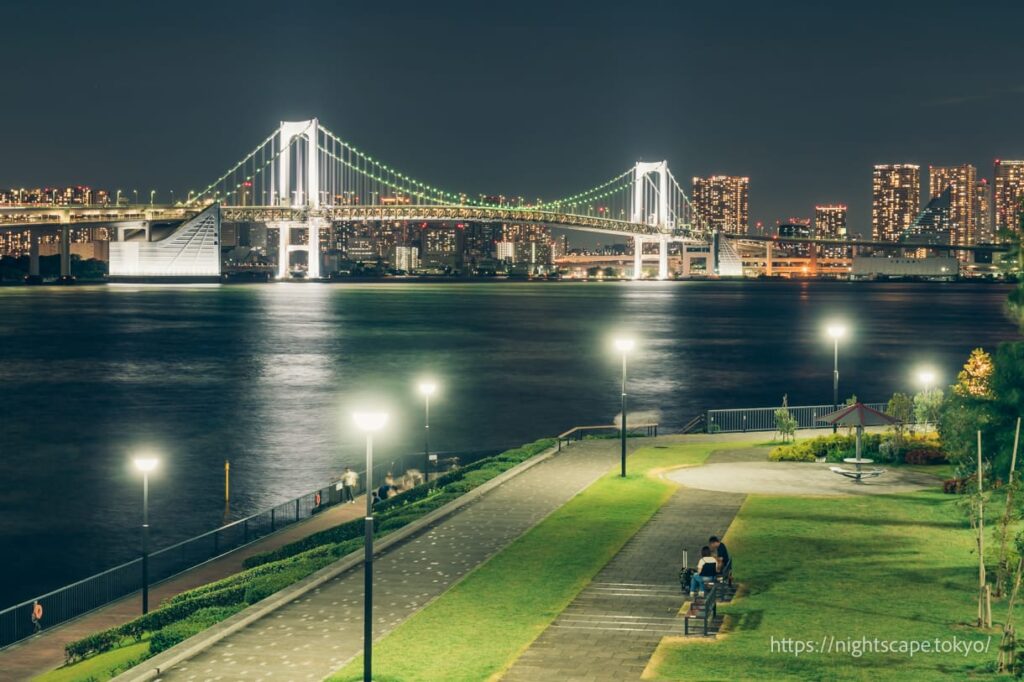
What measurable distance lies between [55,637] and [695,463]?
1639 centimetres

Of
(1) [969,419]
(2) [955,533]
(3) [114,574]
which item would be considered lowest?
(3) [114,574]

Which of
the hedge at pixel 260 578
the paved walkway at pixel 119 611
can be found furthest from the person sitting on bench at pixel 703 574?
the paved walkway at pixel 119 611

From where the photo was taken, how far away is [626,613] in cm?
1719

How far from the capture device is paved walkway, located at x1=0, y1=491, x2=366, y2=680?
19391mm

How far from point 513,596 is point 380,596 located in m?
2.02

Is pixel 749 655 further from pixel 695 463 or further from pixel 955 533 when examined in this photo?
pixel 695 463

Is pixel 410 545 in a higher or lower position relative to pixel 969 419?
lower

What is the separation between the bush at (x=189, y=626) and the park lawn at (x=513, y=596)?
276cm

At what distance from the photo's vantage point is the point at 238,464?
4334 cm

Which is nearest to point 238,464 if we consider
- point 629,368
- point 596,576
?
Answer: point 596,576

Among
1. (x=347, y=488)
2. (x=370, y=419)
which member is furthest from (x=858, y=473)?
(x=370, y=419)

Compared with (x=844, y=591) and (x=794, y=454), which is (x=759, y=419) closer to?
(x=794, y=454)

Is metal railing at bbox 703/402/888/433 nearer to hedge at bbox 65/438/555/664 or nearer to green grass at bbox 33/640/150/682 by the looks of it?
hedge at bbox 65/438/555/664

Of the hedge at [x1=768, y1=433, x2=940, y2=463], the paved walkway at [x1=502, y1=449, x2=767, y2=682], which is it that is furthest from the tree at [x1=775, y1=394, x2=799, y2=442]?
the paved walkway at [x1=502, y1=449, x2=767, y2=682]
